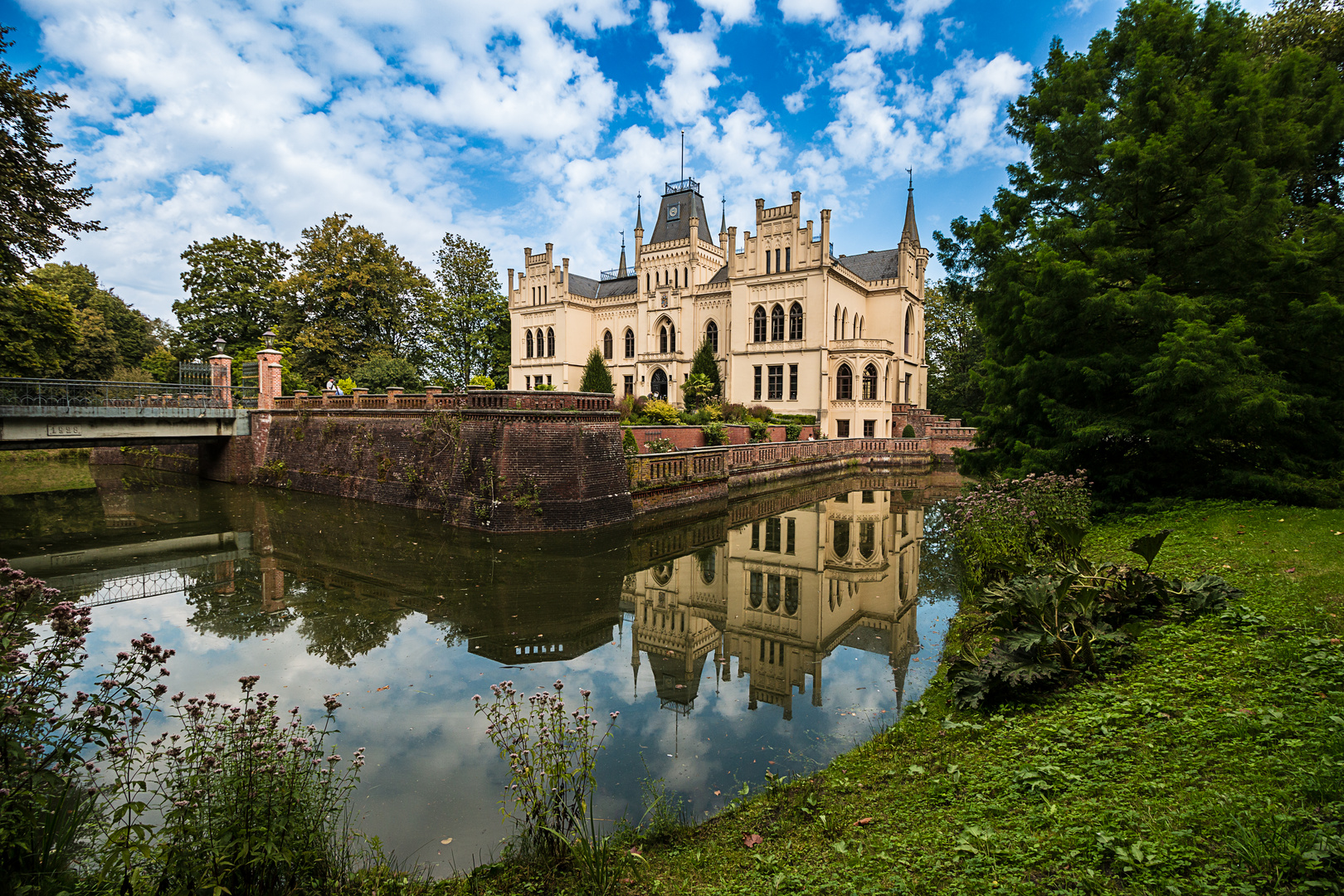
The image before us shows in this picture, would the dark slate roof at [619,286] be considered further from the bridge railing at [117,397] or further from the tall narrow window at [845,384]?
the bridge railing at [117,397]

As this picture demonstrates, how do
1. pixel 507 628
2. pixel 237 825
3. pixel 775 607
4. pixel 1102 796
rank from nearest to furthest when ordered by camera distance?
pixel 237 825
pixel 1102 796
pixel 507 628
pixel 775 607

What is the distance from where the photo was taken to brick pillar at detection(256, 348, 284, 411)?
21875 mm

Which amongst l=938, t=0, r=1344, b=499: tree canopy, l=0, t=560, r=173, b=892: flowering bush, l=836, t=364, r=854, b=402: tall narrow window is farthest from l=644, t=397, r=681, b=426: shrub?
l=0, t=560, r=173, b=892: flowering bush

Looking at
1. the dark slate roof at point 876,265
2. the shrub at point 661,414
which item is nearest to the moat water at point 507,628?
the shrub at point 661,414

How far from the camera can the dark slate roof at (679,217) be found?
126ft

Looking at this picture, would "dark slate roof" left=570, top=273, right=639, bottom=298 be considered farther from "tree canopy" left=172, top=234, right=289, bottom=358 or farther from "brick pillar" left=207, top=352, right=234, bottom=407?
"brick pillar" left=207, top=352, right=234, bottom=407

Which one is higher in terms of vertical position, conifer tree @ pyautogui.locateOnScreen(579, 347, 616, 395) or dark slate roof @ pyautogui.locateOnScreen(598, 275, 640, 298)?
dark slate roof @ pyautogui.locateOnScreen(598, 275, 640, 298)

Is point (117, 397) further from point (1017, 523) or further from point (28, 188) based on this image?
point (1017, 523)

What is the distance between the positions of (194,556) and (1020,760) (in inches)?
552

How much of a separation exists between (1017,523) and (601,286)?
39.3 m

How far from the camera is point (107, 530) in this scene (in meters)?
14.3

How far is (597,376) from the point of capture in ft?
120

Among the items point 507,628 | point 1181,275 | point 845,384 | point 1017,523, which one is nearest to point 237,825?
point 507,628

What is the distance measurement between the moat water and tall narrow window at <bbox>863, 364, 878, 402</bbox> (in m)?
18.2
